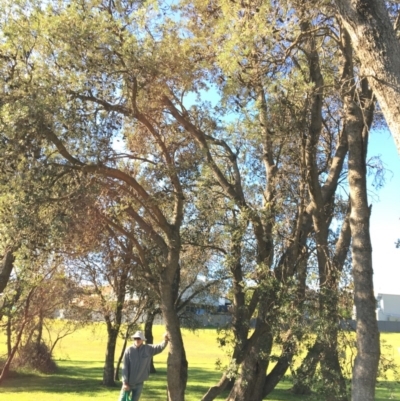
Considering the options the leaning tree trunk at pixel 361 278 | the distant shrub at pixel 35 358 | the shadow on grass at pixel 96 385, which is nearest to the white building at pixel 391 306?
the shadow on grass at pixel 96 385

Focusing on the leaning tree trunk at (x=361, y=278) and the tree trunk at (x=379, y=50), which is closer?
the tree trunk at (x=379, y=50)

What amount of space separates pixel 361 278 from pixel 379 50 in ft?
10.8

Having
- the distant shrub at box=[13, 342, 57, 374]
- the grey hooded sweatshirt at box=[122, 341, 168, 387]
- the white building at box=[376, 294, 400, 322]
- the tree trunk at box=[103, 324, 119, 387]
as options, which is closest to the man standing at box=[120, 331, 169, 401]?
the grey hooded sweatshirt at box=[122, 341, 168, 387]

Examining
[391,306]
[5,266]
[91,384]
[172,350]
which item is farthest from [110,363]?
[391,306]

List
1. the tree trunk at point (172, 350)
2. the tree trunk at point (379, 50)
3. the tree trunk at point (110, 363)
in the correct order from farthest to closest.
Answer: the tree trunk at point (110, 363) → the tree trunk at point (172, 350) → the tree trunk at point (379, 50)

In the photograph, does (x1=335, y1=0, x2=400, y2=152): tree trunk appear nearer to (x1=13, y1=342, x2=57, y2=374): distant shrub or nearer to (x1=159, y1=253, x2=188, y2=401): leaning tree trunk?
(x1=159, y1=253, x2=188, y2=401): leaning tree trunk

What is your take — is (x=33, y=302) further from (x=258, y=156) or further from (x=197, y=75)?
(x=197, y=75)

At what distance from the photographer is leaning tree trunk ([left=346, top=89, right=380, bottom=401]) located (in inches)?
270

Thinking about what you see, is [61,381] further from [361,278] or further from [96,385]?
[361,278]

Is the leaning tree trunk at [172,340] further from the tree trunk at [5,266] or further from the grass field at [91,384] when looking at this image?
the tree trunk at [5,266]

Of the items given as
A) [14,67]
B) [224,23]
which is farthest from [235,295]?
[14,67]

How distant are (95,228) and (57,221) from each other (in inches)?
48.3

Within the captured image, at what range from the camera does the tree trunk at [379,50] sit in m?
5.03

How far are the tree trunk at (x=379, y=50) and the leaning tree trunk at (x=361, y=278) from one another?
2.67m
